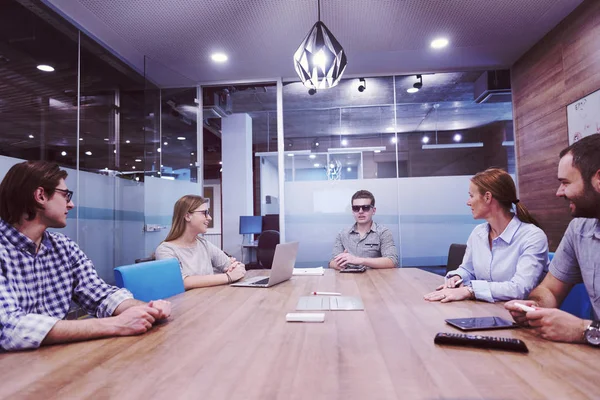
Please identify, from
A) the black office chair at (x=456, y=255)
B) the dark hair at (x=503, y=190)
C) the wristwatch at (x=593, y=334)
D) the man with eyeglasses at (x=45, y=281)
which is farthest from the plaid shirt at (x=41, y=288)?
the black office chair at (x=456, y=255)

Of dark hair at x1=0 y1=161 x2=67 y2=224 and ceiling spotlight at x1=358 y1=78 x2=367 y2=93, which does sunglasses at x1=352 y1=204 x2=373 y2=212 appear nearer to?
ceiling spotlight at x1=358 y1=78 x2=367 y2=93

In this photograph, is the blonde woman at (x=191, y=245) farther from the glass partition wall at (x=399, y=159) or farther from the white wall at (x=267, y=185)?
the white wall at (x=267, y=185)

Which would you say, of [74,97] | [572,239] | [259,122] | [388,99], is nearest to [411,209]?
[388,99]

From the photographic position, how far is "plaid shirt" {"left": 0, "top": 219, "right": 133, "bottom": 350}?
45.4 inches

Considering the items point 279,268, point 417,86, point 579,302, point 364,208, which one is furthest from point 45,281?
point 417,86

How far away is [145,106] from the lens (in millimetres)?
5047

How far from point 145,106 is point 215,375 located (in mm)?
4838

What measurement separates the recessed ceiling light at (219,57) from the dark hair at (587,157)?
371cm

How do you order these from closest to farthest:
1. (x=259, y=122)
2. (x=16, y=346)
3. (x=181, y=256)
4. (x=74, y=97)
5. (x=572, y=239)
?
(x=16, y=346)
(x=572, y=239)
(x=181, y=256)
(x=74, y=97)
(x=259, y=122)

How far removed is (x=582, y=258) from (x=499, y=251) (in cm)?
45

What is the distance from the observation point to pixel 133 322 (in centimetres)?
130

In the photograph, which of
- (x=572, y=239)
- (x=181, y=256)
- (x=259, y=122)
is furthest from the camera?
(x=259, y=122)

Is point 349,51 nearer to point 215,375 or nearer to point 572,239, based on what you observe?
point 572,239

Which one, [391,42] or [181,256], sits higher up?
[391,42]
